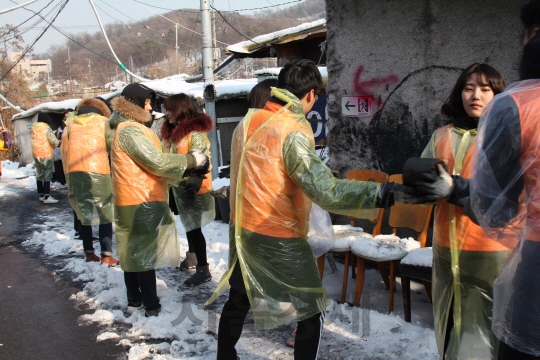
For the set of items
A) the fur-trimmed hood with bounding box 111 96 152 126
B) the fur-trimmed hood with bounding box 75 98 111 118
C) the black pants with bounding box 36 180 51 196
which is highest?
the fur-trimmed hood with bounding box 75 98 111 118

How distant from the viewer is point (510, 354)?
1293 millimetres

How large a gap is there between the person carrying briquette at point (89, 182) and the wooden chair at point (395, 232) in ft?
8.95

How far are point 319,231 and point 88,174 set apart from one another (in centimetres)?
329

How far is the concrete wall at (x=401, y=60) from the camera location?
131 inches

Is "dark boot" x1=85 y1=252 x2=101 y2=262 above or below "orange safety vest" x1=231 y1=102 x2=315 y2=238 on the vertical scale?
below

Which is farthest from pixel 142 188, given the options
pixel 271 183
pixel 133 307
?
pixel 271 183

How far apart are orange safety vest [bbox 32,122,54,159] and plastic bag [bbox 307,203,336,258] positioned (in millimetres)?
7673

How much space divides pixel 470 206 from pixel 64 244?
5.32 metres

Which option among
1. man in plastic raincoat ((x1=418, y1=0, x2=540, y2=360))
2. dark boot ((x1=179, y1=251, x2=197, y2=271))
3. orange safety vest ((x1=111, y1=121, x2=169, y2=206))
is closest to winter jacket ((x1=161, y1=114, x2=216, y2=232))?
dark boot ((x1=179, y1=251, x2=197, y2=271))

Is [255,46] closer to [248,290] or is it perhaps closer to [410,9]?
[410,9]

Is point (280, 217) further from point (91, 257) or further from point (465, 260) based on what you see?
point (91, 257)

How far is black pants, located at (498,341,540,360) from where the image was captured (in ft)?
4.10

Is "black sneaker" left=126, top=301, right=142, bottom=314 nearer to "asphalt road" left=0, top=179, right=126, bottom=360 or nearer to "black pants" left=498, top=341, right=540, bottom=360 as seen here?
"asphalt road" left=0, top=179, right=126, bottom=360

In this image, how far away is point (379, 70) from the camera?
3.88m
